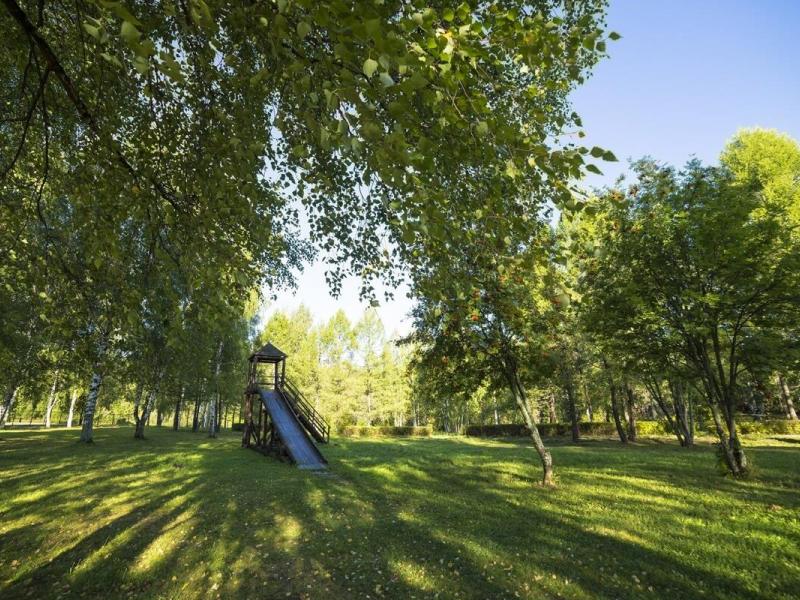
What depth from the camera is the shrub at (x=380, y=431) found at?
42406 millimetres

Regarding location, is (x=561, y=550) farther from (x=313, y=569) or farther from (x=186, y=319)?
(x=186, y=319)

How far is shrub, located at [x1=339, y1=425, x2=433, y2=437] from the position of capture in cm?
4241

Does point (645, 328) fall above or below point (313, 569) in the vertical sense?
above

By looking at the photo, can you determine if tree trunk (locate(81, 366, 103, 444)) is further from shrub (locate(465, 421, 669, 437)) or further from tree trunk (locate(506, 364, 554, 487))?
shrub (locate(465, 421, 669, 437))

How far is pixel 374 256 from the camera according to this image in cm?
709

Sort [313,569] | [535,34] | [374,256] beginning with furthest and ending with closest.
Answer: [374,256]
[313,569]
[535,34]

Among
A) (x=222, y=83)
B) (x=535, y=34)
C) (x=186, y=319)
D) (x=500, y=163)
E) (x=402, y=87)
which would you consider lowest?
(x=186, y=319)

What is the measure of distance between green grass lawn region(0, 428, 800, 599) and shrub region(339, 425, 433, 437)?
30.9 m

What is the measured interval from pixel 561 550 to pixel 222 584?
4948mm

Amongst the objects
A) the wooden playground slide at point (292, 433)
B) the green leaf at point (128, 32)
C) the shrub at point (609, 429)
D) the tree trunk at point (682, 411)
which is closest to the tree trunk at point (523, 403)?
the wooden playground slide at point (292, 433)

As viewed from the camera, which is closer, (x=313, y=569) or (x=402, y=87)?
(x=402, y=87)

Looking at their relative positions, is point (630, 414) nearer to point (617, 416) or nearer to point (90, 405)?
point (617, 416)

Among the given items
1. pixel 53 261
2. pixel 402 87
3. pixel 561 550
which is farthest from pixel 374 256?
pixel 561 550

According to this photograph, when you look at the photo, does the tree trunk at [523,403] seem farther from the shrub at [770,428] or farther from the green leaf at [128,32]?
the shrub at [770,428]
